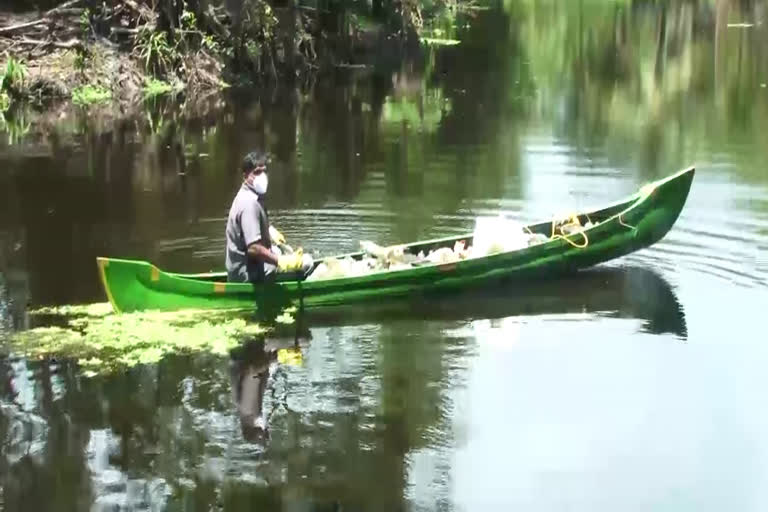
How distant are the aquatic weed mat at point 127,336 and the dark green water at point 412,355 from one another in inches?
6.5

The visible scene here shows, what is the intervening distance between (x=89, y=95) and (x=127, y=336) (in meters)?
18.7

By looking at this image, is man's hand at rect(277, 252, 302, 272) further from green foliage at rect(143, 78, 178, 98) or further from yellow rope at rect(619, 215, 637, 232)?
green foliage at rect(143, 78, 178, 98)

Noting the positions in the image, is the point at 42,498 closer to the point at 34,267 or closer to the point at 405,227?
the point at 34,267

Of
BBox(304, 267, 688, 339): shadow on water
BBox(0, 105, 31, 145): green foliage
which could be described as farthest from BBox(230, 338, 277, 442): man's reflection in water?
BBox(0, 105, 31, 145): green foliage

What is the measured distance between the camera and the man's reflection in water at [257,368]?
8.36 m

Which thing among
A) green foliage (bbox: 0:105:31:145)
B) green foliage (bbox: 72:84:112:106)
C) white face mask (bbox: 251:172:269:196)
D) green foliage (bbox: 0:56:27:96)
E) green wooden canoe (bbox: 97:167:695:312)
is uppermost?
green foliage (bbox: 0:56:27:96)

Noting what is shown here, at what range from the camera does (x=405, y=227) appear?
14195 mm

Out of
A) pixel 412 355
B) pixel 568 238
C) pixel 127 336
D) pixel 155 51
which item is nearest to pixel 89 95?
pixel 155 51

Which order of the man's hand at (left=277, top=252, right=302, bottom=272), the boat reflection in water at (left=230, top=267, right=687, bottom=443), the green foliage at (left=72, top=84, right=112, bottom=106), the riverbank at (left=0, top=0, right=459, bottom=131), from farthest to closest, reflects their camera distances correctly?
the riverbank at (left=0, top=0, right=459, bottom=131), the green foliage at (left=72, top=84, right=112, bottom=106), the man's hand at (left=277, top=252, right=302, bottom=272), the boat reflection in water at (left=230, top=267, right=687, bottom=443)

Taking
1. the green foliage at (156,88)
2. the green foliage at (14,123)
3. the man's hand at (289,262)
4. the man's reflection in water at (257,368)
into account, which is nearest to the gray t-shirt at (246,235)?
the man's hand at (289,262)

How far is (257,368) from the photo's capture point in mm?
9492

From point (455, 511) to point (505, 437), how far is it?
1.22 metres

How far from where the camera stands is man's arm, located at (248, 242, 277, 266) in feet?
33.1

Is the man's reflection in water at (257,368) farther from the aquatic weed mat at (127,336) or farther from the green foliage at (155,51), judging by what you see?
the green foliage at (155,51)
